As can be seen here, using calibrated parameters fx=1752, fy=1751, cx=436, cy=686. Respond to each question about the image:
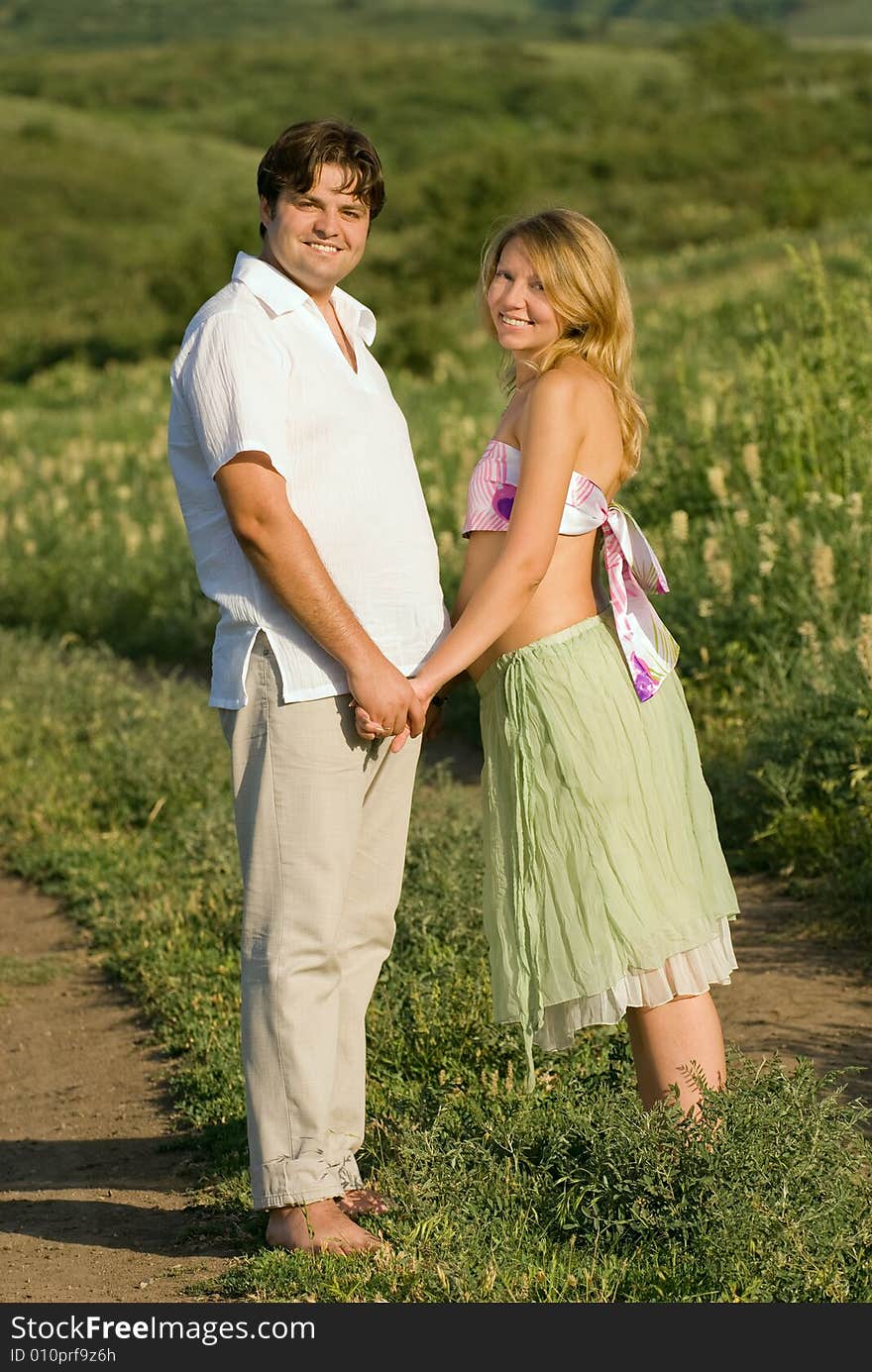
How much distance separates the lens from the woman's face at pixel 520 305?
3.21 metres

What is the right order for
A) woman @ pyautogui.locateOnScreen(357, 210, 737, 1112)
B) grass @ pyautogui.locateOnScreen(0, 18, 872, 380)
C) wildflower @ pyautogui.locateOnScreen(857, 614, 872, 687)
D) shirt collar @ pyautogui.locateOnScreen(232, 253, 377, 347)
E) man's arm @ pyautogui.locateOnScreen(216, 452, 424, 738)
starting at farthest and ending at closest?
1. grass @ pyautogui.locateOnScreen(0, 18, 872, 380)
2. wildflower @ pyautogui.locateOnScreen(857, 614, 872, 687)
3. woman @ pyautogui.locateOnScreen(357, 210, 737, 1112)
4. shirt collar @ pyautogui.locateOnScreen(232, 253, 377, 347)
5. man's arm @ pyautogui.locateOnScreen(216, 452, 424, 738)

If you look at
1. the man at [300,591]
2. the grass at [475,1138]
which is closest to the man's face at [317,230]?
the man at [300,591]

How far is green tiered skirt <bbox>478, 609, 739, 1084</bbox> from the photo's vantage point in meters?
3.21

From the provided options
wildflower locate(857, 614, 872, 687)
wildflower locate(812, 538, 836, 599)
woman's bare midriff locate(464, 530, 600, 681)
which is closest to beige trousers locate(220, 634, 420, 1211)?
woman's bare midriff locate(464, 530, 600, 681)

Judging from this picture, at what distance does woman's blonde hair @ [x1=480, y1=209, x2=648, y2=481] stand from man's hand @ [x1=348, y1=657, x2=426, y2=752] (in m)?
0.65

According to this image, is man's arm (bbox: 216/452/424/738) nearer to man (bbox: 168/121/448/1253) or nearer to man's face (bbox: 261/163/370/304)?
man (bbox: 168/121/448/1253)

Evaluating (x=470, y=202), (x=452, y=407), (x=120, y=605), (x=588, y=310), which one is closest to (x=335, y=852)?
(x=588, y=310)

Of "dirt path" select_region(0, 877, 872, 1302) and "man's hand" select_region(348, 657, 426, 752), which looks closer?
"man's hand" select_region(348, 657, 426, 752)

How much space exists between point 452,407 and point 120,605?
4.70 m

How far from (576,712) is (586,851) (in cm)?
26

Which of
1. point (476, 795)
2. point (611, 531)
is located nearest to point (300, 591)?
point (611, 531)

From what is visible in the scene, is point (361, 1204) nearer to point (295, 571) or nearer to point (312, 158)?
point (295, 571)

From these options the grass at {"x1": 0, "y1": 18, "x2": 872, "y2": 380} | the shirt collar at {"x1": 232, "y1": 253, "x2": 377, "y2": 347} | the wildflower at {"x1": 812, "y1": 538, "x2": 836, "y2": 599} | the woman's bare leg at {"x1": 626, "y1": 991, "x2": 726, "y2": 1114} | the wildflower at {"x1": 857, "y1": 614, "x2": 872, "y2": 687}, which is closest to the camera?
the shirt collar at {"x1": 232, "y1": 253, "x2": 377, "y2": 347}

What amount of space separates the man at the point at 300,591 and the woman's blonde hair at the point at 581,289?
282mm
